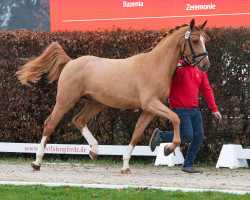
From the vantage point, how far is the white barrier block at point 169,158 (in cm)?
928

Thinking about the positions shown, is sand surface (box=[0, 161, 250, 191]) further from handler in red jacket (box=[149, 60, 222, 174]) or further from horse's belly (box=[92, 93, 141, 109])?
horse's belly (box=[92, 93, 141, 109])

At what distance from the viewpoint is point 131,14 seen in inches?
512

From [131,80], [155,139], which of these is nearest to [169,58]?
[131,80]

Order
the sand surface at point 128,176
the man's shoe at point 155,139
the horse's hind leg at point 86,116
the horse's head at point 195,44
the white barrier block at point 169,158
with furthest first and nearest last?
1. the white barrier block at point 169,158
2. the horse's hind leg at point 86,116
3. the man's shoe at point 155,139
4. the horse's head at point 195,44
5. the sand surface at point 128,176

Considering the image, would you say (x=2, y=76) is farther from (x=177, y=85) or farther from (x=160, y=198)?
(x=160, y=198)

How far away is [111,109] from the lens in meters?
9.73

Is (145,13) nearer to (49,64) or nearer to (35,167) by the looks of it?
(49,64)

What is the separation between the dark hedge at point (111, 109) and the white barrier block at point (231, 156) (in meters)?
0.41

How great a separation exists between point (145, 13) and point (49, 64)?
182 inches

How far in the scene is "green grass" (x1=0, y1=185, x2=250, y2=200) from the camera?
5746 mm

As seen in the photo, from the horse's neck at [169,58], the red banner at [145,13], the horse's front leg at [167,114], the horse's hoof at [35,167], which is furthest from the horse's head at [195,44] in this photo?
the red banner at [145,13]

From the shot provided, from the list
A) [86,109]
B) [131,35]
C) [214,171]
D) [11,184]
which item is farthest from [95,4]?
[11,184]

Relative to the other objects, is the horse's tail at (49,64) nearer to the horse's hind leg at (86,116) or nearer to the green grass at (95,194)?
the horse's hind leg at (86,116)

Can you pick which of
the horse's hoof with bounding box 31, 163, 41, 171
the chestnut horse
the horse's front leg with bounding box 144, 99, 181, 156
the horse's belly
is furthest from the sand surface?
the horse's belly
